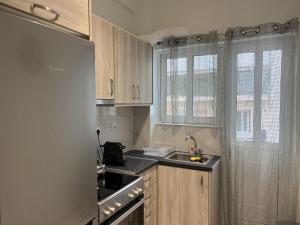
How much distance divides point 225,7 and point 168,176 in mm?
1921

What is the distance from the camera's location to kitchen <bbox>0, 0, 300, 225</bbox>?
37.3 inches

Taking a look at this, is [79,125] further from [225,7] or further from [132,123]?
[225,7]

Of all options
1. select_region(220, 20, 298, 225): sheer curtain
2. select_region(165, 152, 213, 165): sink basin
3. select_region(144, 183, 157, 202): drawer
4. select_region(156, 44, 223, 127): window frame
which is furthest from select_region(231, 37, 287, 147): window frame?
select_region(144, 183, 157, 202): drawer

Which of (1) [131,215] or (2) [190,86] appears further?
(2) [190,86]

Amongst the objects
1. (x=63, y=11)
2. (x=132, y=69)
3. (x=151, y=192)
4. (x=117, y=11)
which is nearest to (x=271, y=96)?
(x=132, y=69)

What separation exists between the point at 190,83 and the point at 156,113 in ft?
1.94

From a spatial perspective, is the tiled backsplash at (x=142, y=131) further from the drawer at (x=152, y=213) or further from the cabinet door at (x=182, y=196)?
the drawer at (x=152, y=213)

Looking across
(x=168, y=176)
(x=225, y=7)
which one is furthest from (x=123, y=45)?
(x=168, y=176)

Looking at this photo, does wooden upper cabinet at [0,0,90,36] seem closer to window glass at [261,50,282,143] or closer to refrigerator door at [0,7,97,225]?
refrigerator door at [0,7,97,225]

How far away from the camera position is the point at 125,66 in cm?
229

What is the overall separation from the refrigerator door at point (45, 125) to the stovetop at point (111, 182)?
31 centimetres

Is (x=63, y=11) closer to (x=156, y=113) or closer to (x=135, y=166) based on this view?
(x=135, y=166)

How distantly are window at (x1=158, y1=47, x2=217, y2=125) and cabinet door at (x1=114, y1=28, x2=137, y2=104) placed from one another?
0.49 meters

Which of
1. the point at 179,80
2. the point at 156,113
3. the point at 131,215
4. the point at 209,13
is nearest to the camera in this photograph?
the point at 131,215
